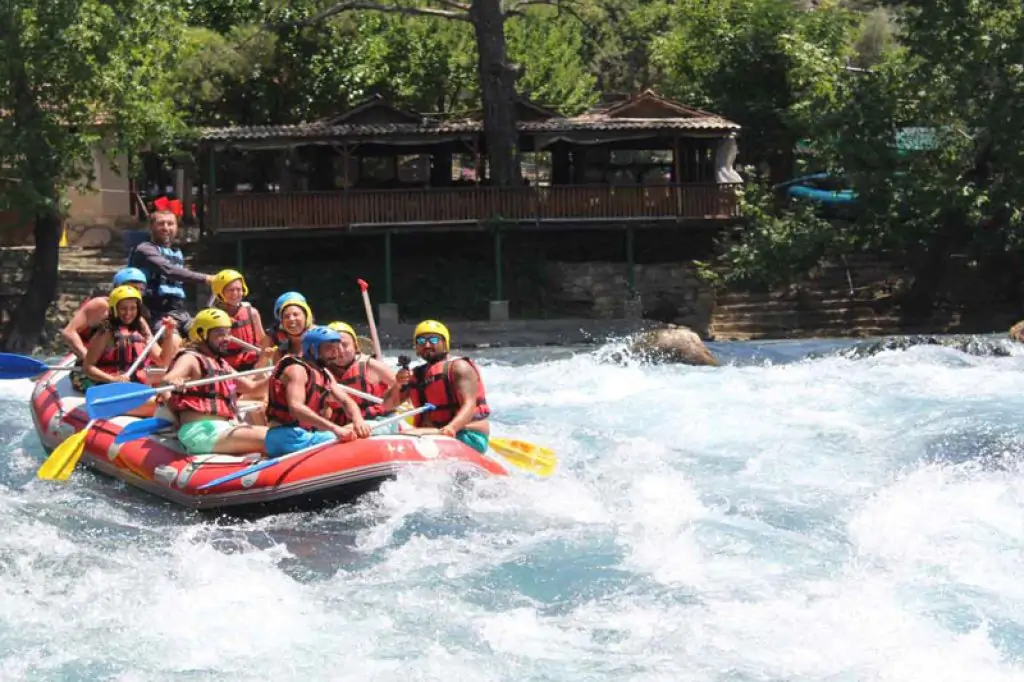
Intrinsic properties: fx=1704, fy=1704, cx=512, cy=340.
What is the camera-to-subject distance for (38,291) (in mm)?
27797

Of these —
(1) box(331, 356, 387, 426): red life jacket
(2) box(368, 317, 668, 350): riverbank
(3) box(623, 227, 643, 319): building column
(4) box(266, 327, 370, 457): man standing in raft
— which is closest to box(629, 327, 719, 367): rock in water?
(2) box(368, 317, 668, 350): riverbank

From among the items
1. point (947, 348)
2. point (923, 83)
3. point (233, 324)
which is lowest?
point (947, 348)

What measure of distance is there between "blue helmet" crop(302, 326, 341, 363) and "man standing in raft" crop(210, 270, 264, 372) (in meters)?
1.97

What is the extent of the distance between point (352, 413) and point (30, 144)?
1658 cm

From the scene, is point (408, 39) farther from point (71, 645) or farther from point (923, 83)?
point (71, 645)

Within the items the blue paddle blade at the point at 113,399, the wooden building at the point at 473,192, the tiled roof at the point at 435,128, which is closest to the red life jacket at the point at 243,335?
the blue paddle blade at the point at 113,399

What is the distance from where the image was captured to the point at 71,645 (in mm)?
8242

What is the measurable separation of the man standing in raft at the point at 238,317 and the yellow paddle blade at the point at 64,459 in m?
1.31

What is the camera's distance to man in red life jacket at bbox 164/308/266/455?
11367mm

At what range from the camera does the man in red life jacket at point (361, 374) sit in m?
11.7

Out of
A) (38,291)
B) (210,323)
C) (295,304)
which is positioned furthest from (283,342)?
(38,291)

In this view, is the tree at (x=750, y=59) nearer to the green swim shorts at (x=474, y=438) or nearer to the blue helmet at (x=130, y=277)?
the blue helmet at (x=130, y=277)

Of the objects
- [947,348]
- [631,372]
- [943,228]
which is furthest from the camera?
[943,228]

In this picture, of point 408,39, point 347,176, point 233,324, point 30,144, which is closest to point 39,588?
point 233,324
